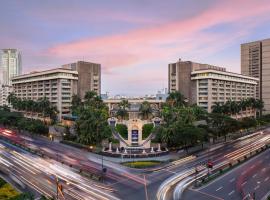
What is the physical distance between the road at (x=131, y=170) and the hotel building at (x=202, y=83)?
194 feet

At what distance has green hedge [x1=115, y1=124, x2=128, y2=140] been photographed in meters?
101

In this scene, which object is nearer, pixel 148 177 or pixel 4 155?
pixel 148 177

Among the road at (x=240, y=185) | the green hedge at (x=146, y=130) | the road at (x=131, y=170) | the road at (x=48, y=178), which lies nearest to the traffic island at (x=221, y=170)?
the road at (x=240, y=185)

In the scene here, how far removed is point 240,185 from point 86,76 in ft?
447

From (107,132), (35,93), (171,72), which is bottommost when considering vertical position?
(107,132)

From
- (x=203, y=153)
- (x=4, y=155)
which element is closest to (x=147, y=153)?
(x=203, y=153)

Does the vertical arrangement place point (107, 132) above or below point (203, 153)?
above

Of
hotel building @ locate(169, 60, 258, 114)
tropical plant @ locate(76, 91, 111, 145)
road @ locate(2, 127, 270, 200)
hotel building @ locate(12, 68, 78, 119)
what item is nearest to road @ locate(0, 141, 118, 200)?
road @ locate(2, 127, 270, 200)

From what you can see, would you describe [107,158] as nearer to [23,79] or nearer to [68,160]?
[68,160]

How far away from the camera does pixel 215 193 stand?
48469 mm

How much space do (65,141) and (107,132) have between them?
20882mm

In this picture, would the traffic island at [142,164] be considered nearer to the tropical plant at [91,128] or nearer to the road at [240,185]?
the road at [240,185]

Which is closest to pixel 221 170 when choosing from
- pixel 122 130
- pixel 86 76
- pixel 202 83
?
Answer: pixel 122 130

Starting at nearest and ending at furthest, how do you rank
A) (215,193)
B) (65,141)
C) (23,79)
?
1. (215,193)
2. (65,141)
3. (23,79)
